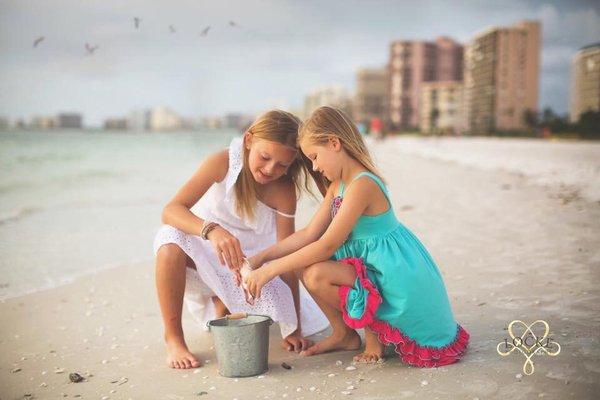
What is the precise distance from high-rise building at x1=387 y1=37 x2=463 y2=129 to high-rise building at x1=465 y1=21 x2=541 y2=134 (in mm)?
16194

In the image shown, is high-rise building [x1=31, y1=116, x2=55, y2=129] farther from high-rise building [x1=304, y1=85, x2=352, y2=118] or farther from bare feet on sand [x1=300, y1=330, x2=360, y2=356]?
high-rise building [x1=304, y1=85, x2=352, y2=118]

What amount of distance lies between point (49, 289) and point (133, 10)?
1606cm

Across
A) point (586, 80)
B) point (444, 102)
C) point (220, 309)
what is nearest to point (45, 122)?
point (586, 80)

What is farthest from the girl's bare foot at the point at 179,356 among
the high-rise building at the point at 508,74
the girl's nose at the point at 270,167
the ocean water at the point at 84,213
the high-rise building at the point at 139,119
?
the high-rise building at the point at 508,74

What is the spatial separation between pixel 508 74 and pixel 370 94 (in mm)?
44743

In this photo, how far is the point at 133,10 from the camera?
742 inches

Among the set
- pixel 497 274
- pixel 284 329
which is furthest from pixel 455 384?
pixel 497 274

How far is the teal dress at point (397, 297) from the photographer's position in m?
2.49

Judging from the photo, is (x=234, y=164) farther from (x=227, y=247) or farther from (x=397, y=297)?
(x=397, y=297)

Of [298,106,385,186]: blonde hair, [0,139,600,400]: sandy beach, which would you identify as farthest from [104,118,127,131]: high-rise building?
[298,106,385,186]: blonde hair

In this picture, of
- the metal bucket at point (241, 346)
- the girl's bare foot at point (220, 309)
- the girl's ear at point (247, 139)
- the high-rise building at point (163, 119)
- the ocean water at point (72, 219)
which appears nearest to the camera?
the metal bucket at point (241, 346)

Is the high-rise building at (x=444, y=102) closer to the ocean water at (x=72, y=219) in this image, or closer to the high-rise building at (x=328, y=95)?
the high-rise building at (x=328, y=95)

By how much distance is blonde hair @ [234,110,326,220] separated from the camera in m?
2.85

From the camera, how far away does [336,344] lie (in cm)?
282
